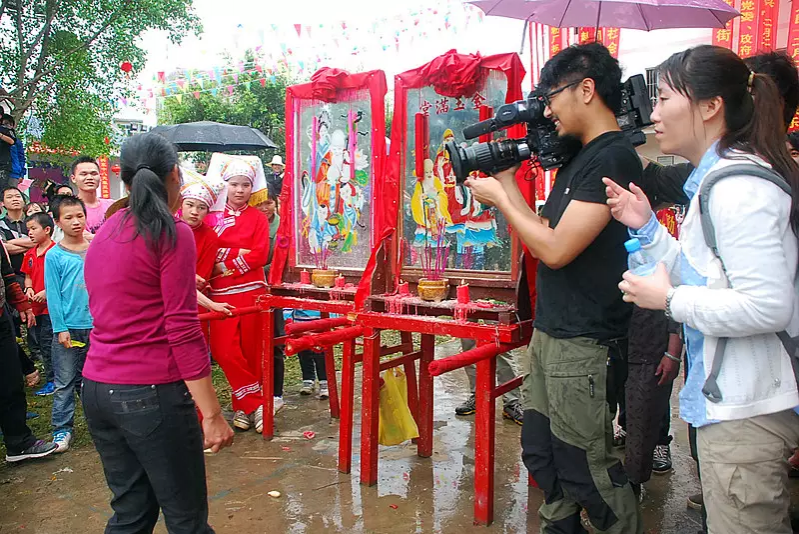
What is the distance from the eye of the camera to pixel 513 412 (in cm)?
412

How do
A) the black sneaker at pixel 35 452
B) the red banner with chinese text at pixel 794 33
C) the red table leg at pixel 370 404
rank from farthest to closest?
the red banner with chinese text at pixel 794 33
the black sneaker at pixel 35 452
the red table leg at pixel 370 404

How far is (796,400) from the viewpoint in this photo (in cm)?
142

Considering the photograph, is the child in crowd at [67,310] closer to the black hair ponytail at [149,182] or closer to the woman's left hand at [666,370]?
the black hair ponytail at [149,182]

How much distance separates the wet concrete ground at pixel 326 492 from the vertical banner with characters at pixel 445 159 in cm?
113

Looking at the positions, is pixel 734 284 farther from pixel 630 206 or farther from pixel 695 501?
pixel 695 501

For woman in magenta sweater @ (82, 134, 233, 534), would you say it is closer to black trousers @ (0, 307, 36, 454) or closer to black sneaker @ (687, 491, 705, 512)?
black trousers @ (0, 307, 36, 454)

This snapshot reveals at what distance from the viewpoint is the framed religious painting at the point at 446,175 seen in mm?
3023

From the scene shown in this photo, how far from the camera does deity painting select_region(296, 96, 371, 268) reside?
3568mm

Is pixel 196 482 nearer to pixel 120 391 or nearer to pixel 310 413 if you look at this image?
pixel 120 391

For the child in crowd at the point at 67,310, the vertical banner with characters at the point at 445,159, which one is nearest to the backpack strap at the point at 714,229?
the vertical banner with characters at the point at 445,159

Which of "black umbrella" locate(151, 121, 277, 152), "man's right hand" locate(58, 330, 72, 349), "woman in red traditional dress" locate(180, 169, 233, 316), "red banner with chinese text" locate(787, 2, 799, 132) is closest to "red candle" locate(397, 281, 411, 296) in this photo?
"woman in red traditional dress" locate(180, 169, 233, 316)

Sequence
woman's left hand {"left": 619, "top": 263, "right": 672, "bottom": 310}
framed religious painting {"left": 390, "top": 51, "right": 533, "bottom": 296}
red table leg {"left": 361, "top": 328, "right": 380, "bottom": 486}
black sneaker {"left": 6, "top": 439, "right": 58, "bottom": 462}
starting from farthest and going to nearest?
black sneaker {"left": 6, "top": 439, "right": 58, "bottom": 462}
red table leg {"left": 361, "top": 328, "right": 380, "bottom": 486}
framed religious painting {"left": 390, "top": 51, "right": 533, "bottom": 296}
woman's left hand {"left": 619, "top": 263, "right": 672, "bottom": 310}

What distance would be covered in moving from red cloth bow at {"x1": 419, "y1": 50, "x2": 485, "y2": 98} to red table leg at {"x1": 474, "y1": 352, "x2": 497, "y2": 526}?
4.40ft

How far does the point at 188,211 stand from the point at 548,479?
2.76m
